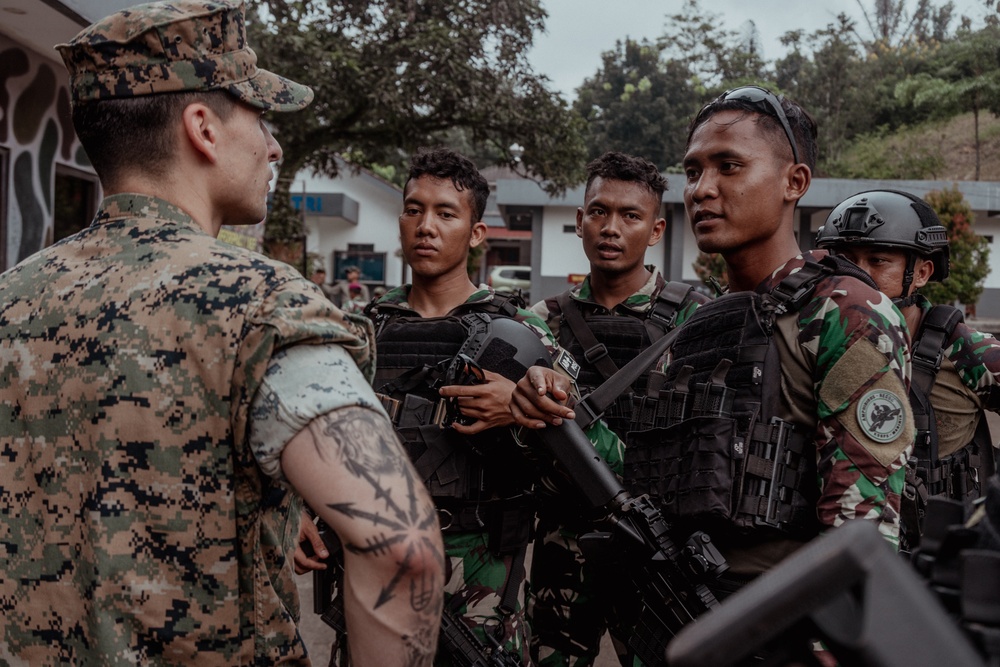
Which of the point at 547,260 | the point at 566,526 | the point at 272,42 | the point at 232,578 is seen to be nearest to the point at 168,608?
the point at 232,578

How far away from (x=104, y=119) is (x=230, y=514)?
2.18 ft

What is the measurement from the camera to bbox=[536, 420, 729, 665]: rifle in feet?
6.37

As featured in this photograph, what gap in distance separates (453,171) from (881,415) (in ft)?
6.13

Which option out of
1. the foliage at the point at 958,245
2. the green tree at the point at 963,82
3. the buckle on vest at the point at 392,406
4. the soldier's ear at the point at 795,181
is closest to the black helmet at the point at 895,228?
the soldier's ear at the point at 795,181

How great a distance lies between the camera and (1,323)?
1354 millimetres

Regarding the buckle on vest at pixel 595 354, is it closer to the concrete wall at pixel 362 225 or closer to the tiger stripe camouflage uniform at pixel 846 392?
the tiger stripe camouflage uniform at pixel 846 392

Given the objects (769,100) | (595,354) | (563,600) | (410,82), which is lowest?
(563,600)

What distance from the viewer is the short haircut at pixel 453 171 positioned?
3123 mm

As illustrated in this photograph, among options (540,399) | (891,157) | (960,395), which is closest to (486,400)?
(540,399)

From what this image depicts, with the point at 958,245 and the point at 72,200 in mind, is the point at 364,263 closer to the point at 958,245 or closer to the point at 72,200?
the point at 958,245

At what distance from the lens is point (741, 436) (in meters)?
1.85

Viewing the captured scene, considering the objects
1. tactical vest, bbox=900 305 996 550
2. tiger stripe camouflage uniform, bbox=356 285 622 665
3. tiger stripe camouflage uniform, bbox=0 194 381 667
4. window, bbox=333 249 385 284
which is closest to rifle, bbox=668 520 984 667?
tiger stripe camouflage uniform, bbox=0 194 381 667

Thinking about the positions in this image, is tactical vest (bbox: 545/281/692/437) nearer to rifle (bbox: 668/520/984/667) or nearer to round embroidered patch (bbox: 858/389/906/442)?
round embroidered patch (bbox: 858/389/906/442)

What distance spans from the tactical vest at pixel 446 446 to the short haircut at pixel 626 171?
1.15 metres
